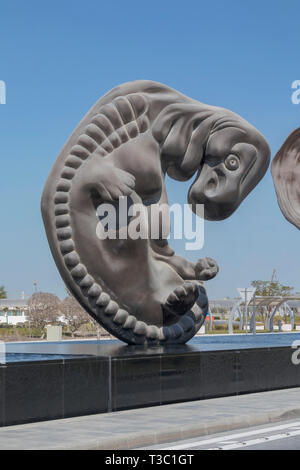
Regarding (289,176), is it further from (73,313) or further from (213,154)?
(73,313)

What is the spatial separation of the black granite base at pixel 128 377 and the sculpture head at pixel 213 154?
8.15ft

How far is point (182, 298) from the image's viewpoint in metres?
11.6

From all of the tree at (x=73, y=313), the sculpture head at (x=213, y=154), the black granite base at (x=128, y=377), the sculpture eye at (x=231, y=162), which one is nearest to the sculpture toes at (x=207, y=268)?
the sculpture head at (x=213, y=154)

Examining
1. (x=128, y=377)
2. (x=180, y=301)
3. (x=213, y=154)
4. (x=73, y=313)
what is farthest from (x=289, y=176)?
(x=73, y=313)

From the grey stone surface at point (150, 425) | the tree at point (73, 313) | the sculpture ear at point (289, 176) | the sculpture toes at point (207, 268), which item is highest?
the sculpture ear at point (289, 176)

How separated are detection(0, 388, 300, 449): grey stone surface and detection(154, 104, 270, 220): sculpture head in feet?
11.1

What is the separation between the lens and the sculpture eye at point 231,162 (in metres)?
12.7

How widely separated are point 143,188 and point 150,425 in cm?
446

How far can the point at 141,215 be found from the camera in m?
11.8

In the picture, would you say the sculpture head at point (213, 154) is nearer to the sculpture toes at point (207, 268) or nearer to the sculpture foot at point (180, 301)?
the sculpture toes at point (207, 268)

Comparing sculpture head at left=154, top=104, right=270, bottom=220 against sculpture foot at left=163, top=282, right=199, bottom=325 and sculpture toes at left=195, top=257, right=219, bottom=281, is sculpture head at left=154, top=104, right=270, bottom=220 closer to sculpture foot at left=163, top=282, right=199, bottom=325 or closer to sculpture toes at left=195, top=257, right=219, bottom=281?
sculpture toes at left=195, top=257, right=219, bottom=281

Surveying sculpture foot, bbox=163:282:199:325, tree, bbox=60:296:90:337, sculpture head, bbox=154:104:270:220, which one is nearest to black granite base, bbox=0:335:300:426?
sculpture foot, bbox=163:282:199:325

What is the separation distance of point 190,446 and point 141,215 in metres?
4.75

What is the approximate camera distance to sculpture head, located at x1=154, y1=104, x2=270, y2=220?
12.4 meters
